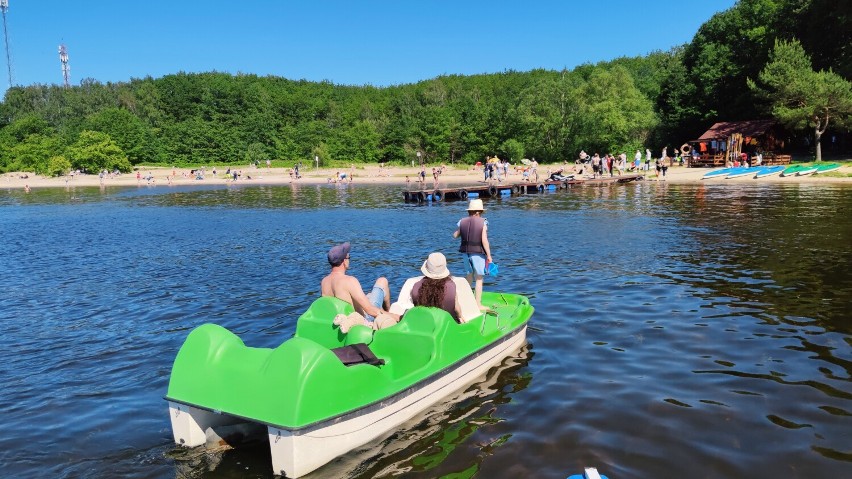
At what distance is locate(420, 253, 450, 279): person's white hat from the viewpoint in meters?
8.38

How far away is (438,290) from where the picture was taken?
8492 millimetres

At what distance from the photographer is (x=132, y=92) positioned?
129750 millimetres

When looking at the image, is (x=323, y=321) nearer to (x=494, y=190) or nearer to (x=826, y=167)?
(x=494, y=190)

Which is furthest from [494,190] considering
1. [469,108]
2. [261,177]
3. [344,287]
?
[469,108]

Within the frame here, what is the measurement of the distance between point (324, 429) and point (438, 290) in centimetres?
298

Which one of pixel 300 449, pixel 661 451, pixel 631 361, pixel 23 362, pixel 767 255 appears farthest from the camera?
pixel 767 255

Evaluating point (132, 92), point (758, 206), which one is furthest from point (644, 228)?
point (132, 92)

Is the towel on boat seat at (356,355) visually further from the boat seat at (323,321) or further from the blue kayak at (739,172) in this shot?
the blue kayak at (739,172)

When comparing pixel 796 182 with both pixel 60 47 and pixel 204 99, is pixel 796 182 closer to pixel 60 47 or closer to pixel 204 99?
pixel 204 99

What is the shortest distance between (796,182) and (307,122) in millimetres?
80111

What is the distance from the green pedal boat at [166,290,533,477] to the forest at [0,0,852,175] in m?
48.5

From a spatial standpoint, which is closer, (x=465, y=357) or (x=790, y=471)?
(x=790, y=471)

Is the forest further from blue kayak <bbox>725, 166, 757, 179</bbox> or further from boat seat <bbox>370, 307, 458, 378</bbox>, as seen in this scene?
boat seat <bbox>370, 307, 458, 378</bbox>

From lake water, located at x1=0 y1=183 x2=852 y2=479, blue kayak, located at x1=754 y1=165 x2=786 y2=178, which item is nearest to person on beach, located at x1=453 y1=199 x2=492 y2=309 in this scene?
lake water, located at x1=0 y1=183 x2=852 y2=479
